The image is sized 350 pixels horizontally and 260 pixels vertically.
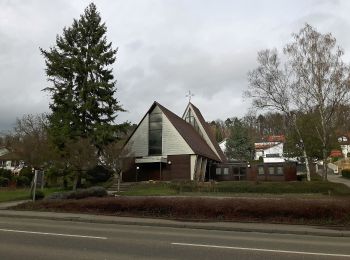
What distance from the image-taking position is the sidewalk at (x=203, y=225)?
15164mm

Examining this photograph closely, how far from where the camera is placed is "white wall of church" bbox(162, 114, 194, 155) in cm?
4934

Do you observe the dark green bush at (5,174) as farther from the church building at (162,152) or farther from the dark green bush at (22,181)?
the church building at (162,152)

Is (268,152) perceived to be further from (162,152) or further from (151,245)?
(151,245)

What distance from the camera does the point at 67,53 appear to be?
44844mm

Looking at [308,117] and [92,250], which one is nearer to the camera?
[92,250]

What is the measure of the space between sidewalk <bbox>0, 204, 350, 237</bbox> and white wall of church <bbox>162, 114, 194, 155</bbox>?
97.2ft

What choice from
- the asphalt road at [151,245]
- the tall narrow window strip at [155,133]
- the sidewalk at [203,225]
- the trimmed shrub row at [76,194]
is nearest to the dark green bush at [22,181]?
the tall narrow window strip at [155,133]

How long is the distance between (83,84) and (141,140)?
10.8 meters

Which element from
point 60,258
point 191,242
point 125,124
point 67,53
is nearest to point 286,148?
point 125,124

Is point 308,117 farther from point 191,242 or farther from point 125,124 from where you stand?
point 191,242

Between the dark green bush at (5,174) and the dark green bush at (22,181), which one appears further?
the dark green bush at (5,174)

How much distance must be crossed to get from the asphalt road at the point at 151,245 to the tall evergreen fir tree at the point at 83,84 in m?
28.7

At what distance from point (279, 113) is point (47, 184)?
2448 cm

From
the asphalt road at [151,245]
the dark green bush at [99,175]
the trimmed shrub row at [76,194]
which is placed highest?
the dark green bush at [99,175]
